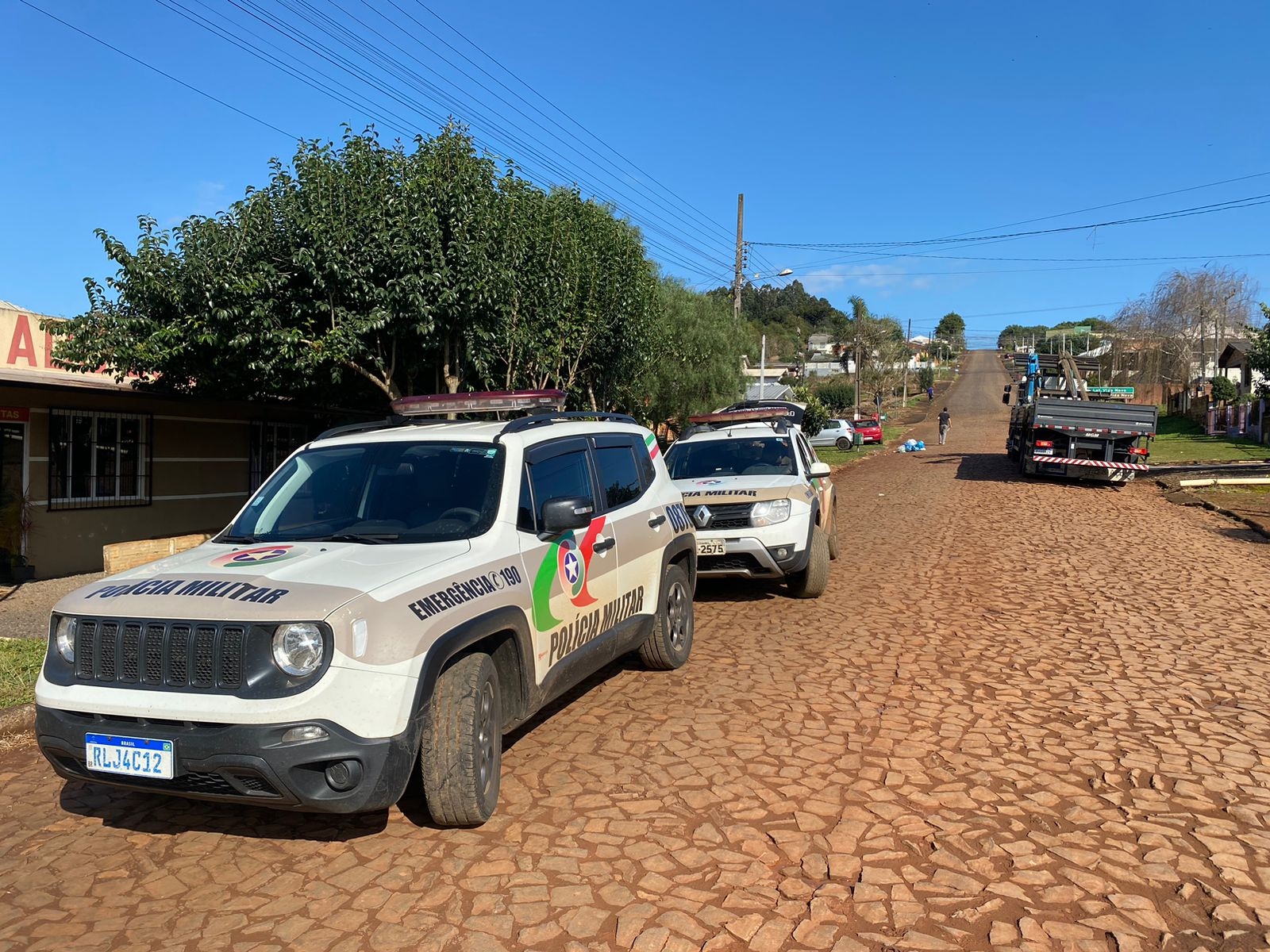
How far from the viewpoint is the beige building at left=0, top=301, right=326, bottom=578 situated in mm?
11609

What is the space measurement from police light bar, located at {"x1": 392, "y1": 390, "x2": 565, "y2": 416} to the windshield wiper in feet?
5.00

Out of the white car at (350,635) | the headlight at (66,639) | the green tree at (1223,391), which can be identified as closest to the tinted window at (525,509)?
the white car at (350,635)

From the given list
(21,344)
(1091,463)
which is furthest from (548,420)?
(1091,463)

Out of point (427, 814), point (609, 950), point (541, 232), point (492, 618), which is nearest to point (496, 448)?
point (492, 618)

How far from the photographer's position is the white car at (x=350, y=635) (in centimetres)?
337

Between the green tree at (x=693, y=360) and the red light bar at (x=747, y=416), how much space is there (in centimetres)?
1259

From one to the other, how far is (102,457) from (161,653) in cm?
1088

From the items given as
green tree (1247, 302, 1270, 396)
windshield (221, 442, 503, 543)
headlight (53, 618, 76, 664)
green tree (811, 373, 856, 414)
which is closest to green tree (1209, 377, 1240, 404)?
green tree (1247, 302, 1270, 396)

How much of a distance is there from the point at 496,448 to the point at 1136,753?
A: 3762 mm

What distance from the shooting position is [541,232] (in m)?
13.2

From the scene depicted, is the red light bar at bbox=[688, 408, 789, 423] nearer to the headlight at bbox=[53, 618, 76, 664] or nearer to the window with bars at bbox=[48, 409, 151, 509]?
the headlight at bbox=[53, 618, 76, 664]

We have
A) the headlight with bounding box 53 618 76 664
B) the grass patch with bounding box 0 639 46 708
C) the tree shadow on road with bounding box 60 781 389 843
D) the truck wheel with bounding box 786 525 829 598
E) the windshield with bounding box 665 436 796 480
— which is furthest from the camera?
the windshield with bounding box 665 436 796 480

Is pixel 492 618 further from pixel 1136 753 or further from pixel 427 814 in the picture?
pixel 1136 753

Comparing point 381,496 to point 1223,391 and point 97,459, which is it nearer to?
point 97,459
